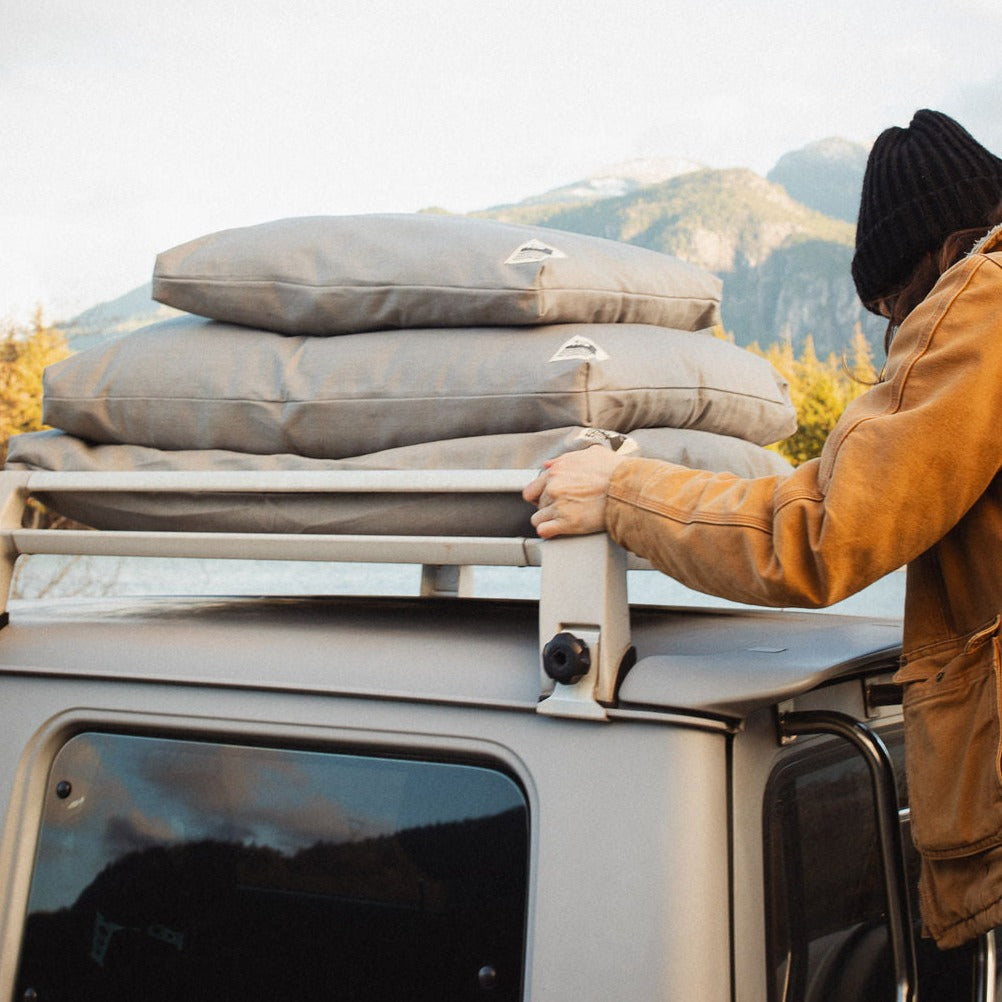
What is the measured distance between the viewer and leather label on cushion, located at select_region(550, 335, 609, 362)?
67.2 inches

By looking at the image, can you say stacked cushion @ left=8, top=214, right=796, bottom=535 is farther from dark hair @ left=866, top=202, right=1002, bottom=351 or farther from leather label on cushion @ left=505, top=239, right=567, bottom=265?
dark hair @ left=866, top=202, right=1002, bottom=351

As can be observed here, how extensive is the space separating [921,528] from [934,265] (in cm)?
42

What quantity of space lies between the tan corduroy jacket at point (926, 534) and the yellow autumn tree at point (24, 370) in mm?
12920

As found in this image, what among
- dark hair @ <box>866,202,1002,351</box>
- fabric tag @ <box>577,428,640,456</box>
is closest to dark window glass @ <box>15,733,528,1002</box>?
fabric tag @ <box>577,428,640,456</box>

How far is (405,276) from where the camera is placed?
5.90 ft

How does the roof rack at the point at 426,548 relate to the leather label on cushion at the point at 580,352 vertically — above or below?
below

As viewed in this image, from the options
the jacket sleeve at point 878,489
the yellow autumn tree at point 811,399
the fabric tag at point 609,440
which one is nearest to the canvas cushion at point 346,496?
the fabric tag at point 609,440

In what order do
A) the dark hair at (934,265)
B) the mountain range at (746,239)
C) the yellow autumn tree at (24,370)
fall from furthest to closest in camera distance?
1. the mountain range at (746,239)
2. the yellow autumn tree at (24,370)
3. the dark hair at (934,265)

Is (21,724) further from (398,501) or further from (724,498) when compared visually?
(724,498)

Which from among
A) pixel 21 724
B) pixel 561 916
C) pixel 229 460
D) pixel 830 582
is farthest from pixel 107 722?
pixel 830 582

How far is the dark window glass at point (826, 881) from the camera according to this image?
4.39 ft

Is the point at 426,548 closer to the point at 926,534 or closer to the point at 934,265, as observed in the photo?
the point at 926,534

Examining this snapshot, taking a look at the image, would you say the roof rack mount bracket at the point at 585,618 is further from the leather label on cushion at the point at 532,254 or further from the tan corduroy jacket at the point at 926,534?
the leather label on cushion at the point at 532,254

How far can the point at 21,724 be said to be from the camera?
162 centimetres
